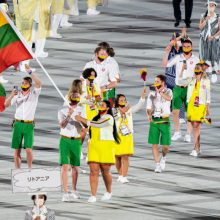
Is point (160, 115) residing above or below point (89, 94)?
below

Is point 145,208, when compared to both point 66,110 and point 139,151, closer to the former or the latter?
point 66,110

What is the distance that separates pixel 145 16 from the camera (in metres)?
45.7

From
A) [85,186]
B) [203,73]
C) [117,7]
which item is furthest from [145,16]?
[85,186]

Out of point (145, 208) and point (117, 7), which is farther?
point (117, 7)

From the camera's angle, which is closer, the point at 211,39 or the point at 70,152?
the point at 70,152

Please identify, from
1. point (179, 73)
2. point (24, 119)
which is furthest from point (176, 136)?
point (24, 119)

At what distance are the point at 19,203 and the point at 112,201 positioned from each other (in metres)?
1.43

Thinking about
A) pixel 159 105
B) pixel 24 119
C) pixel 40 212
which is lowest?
pixel 40 212

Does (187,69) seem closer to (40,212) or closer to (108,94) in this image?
(108,94)

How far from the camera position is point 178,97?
31.0m

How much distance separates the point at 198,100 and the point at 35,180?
384 inches

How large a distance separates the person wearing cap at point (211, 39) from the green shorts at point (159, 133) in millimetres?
8091

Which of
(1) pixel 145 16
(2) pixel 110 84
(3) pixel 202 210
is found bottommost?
(3) pixel 202 210

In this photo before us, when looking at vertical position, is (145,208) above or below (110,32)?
below
